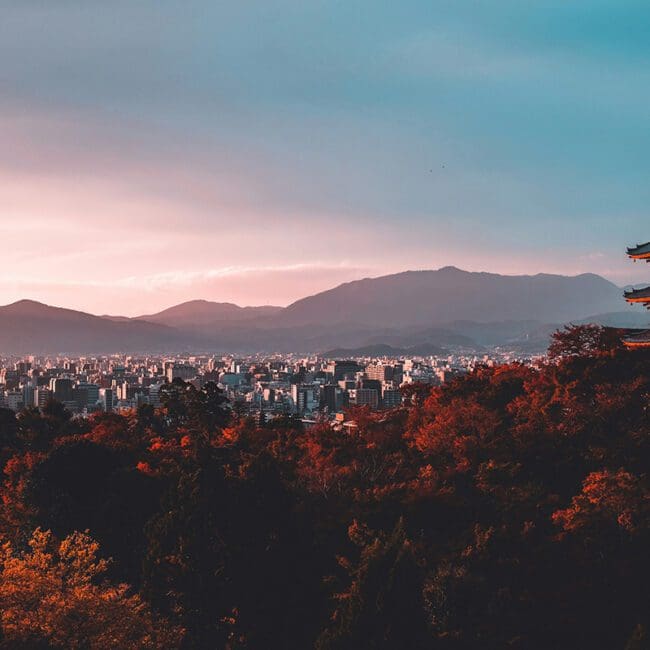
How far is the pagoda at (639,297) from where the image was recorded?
1519cm

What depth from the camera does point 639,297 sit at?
15234 millimetres

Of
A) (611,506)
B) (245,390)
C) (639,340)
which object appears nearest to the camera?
Result: (611,506)

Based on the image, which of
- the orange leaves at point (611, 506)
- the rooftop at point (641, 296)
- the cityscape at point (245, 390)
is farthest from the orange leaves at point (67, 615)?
the cityscape at point (245, 390)

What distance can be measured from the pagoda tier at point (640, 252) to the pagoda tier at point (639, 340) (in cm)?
143

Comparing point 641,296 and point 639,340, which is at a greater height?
point 641,296

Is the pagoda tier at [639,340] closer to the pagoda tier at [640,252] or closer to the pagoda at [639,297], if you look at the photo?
the pagoda at [639,297]

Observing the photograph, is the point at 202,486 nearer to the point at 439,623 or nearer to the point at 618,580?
the point at 439,623

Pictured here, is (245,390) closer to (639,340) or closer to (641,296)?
(639,340)

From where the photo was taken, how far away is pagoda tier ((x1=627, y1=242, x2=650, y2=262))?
15367mm

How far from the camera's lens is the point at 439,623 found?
35.8ft

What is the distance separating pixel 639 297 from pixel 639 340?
108cm

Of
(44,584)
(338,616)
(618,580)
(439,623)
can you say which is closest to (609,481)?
(618,580)

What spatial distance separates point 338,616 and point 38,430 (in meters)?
13.5

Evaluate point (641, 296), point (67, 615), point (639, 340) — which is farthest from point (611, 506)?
point (67, 615)
